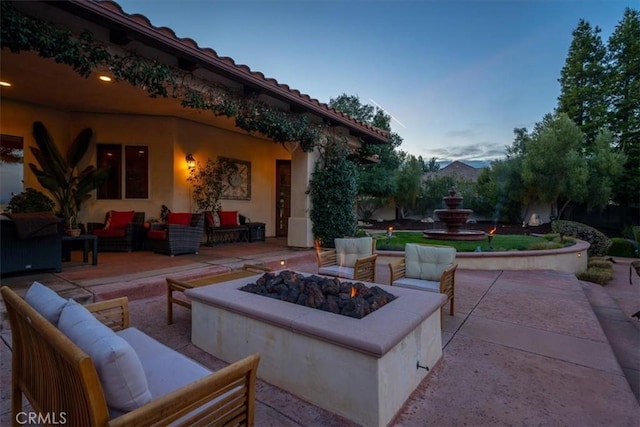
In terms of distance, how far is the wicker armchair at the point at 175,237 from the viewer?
249 inches

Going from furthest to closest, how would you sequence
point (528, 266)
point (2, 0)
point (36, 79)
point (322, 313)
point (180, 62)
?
point (528, 266) < point (36, 79) < point (180, 62) < point (2, 0) < point (322, 313)

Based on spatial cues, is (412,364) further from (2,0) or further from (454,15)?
(454,15)

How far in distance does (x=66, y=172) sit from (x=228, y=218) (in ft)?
12.2

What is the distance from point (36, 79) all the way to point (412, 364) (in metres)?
7.04

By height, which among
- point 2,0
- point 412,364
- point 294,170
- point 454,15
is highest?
point 454,15

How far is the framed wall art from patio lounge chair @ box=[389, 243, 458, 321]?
600 centimetres

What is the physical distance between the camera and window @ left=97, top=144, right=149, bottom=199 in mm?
7707

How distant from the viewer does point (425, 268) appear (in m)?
4.23

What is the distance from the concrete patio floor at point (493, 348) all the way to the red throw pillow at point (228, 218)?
2.46 m

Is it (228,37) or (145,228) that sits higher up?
(228,37)

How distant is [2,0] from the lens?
308cm

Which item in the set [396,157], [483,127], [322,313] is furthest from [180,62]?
[483,127]

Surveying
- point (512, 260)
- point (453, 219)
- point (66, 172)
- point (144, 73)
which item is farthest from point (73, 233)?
point (453, 219)

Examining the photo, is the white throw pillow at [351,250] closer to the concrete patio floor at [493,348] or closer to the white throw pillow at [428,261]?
the white throw pillow at [428,261]
